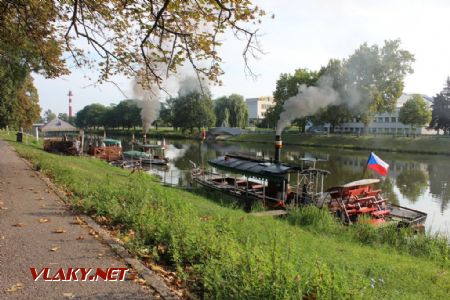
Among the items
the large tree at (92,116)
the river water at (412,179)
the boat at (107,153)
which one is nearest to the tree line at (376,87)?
the river water at (412,179)

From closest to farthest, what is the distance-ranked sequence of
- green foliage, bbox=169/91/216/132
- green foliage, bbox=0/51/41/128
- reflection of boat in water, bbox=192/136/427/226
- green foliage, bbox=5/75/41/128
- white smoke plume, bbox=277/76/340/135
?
reflection of boat in water, bbox=192/136/427/226, green foliage, bbox=0/51/41/128, white smoke plume, bbox=277/76/340/135, green foliage, bbox=5/75/41/128, green foliage, bbox=169/91/216/132

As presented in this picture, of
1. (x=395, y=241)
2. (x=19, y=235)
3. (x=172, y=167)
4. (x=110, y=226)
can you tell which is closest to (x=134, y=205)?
(x=110, y=226)

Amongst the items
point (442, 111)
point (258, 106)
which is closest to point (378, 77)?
point (442, 111)

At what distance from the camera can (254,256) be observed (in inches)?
219

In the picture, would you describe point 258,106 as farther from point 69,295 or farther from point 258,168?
point 69,295

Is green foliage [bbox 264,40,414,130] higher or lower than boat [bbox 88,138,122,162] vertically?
higher

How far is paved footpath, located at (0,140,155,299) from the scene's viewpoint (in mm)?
4996

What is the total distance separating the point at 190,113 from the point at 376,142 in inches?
1571

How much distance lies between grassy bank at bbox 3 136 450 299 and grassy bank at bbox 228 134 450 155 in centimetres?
4759

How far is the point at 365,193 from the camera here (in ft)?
53.6

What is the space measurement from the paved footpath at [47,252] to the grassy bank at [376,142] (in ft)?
177

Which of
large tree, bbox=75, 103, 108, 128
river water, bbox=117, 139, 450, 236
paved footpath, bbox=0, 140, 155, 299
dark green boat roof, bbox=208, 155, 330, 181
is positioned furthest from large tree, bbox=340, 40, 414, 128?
large tree, bbox=75, 103, 108, 128

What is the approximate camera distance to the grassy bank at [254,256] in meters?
4.86

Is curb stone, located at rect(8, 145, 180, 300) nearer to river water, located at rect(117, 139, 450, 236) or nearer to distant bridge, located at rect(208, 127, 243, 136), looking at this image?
river water, located at rect(117, 139, 450, 236)
